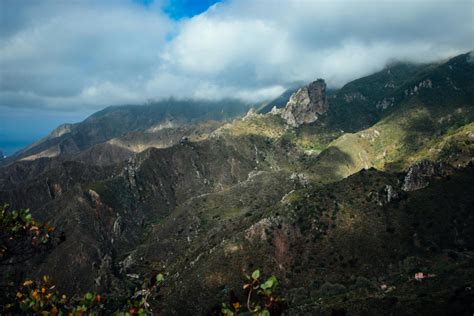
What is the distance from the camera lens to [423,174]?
470 ft

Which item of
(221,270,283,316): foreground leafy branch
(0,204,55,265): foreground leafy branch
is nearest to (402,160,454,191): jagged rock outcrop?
(221,270,283,316): foreground leafy branch

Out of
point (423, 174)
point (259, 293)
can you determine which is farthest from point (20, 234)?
point (423, 174)

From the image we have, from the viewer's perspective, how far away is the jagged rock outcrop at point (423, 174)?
468 ft

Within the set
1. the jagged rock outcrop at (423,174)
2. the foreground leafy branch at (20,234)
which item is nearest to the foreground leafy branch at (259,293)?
the foreground leafy branch at (20,234)

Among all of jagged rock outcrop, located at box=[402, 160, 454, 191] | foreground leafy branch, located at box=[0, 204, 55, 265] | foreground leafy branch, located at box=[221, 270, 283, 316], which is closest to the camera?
foreground leafy branch, located at box=[221, 270, 283, 316]

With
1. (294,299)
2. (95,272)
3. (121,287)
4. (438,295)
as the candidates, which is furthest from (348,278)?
(95,272)

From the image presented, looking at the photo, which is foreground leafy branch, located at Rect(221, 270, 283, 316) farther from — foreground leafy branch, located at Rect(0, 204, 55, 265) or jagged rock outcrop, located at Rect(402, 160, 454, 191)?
jagged rock outcrop, located at Rect(402, 160, 454, 191)

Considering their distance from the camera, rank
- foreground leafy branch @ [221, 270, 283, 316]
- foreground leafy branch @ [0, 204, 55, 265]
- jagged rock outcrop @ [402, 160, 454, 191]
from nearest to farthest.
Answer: foreground leafy branch @ [221, 270, 283, 316], foreground leafy branch @ [0, 204, 55, 265], jagged rock outcrop @ [402, 160, 454, 191]

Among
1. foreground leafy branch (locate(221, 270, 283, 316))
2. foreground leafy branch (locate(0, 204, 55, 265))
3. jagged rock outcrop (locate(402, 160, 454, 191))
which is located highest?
foreground leafy branch (locate(0, 204, 55, 265))

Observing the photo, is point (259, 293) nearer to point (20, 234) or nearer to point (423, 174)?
point (20, 234)

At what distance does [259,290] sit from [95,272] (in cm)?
20052

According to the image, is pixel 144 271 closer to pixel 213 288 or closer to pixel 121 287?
pixel 121 287

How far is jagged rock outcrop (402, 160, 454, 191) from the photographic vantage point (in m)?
143

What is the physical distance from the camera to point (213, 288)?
126 m
